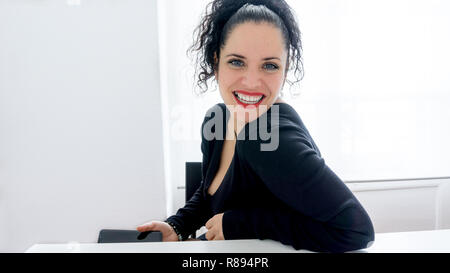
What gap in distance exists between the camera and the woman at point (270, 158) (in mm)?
333

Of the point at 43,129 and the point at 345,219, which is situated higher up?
the point at 43,129

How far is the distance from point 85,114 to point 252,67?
40.5 inches

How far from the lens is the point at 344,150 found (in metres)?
1.47

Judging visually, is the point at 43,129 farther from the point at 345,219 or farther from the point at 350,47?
the point at 350,47

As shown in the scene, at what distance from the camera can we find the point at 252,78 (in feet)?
1.41

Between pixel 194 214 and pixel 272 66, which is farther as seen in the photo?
pixel 194 214

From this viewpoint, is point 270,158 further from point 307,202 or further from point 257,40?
point 257,40

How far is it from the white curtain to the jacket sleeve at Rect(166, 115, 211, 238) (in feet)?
2.07

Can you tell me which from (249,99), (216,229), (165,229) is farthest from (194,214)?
(249,99)

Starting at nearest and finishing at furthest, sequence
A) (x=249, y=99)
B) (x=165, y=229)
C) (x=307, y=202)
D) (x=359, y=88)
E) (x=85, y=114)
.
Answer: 1. (x=307, y=202)
2. (x=249, y=99)
3. (x=165, y=229)
4. (x=85, y=114)
5. (x=359, y=88)

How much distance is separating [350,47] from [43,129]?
5.64ft
